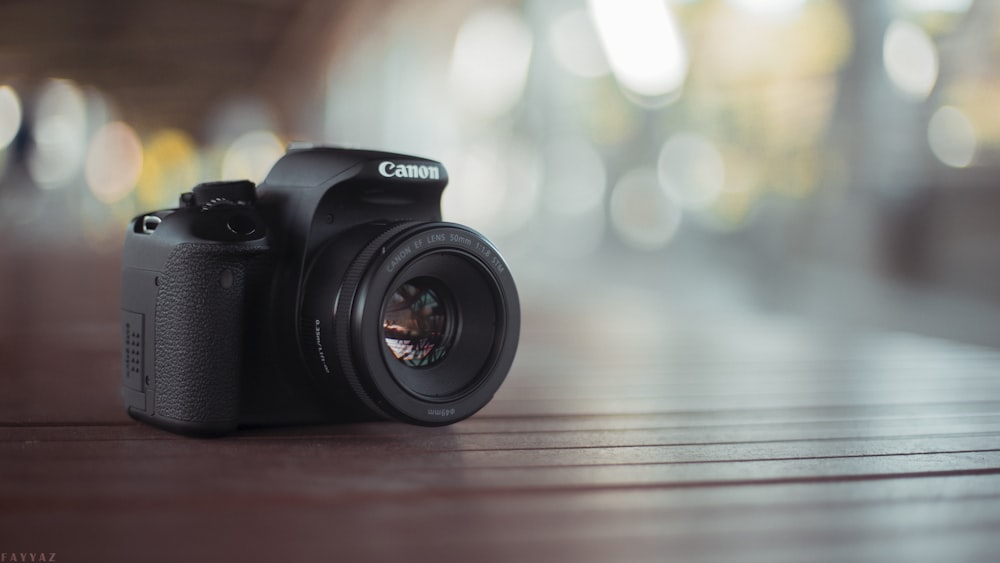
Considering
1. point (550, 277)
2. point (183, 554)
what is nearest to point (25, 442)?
point (183, 554)

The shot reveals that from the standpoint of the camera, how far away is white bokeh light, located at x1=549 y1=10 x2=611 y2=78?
17.3ft

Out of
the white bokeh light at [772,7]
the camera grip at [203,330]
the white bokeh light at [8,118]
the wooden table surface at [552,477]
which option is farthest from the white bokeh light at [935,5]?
the white bokeh light at [8,118]

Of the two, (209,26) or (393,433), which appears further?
(209,26)

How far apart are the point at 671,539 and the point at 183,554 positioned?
0.39 m

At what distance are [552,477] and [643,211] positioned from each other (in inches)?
149

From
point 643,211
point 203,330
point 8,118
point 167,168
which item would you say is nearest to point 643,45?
point 643,211

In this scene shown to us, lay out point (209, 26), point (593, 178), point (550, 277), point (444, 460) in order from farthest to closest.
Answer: point (209, 26) < point (550, 277) < point (593, 178) < point (444, 460)

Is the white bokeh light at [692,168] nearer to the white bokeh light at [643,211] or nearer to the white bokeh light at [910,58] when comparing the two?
the white bokeh light at [643,211]

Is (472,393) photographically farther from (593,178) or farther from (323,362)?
(593,178)

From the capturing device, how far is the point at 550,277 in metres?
5.85

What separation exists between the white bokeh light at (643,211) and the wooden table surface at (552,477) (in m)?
2.57

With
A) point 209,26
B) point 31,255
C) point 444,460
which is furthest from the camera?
point 209,26

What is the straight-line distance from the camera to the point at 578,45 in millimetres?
5605

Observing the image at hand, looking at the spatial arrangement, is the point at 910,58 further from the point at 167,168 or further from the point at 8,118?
the point at 167,168
